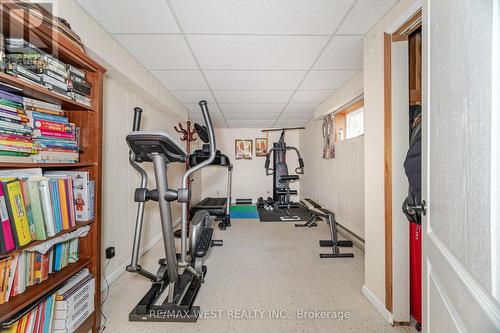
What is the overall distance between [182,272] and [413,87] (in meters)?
2.69

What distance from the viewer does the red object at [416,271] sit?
4.65 ft

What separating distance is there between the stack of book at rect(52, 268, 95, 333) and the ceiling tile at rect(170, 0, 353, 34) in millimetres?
1895

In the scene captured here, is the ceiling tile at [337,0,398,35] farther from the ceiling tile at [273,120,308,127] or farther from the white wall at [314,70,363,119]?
the ceiling tile at [273,120,308,127]

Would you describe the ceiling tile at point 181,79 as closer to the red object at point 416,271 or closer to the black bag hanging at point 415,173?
the black bag hanging at point 415,173

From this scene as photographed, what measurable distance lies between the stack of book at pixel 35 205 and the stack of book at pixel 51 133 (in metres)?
0.11

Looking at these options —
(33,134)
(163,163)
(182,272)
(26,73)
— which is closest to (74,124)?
(33,134)

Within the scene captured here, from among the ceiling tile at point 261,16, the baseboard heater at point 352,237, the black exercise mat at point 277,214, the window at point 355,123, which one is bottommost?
the black exercise mat at point 277,214

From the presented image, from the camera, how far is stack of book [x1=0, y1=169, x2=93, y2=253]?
0.90 m

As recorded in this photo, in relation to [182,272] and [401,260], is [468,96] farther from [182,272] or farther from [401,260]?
[182,272]

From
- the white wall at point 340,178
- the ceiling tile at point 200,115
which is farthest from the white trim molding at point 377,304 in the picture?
the ceiling tile at point 200,115

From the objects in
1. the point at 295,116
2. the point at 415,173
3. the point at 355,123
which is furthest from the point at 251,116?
the point at 415,173

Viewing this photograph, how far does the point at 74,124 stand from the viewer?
4.36ft

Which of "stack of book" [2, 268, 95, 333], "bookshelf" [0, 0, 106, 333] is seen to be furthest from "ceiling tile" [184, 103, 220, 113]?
"stack of book" [2, 268, 95, 333]

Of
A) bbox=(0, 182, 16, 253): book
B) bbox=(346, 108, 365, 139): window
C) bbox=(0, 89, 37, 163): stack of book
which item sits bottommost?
bbox=(0, 182, 16, 253): book
